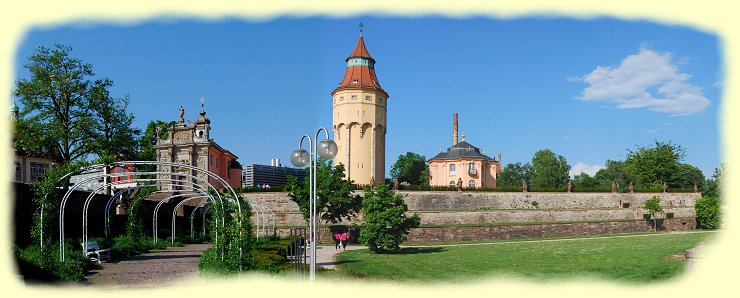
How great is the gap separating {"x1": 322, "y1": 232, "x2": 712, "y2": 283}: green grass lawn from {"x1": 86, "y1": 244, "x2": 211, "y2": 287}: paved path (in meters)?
4.91

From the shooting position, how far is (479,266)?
972 inches

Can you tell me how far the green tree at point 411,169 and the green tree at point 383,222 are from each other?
61552 mm

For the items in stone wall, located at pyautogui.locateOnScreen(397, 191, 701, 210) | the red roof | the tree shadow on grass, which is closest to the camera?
the tree shadow on grass

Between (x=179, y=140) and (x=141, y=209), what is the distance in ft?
63.1

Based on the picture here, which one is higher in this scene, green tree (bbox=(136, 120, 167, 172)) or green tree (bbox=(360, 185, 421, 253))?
green tree (bbox=(136, 120, 167, 172))

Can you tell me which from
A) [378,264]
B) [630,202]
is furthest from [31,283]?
[630,202]

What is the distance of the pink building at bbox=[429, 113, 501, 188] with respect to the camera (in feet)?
258

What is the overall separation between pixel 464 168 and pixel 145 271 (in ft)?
208

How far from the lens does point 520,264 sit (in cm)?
2528

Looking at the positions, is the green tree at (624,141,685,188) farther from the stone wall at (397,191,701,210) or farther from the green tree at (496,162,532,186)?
the green tree at (496,162,532,186)

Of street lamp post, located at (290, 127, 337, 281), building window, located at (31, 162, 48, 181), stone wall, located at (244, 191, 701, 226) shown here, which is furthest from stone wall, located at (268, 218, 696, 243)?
street lamp post, located at (290, 127, 337, 281)

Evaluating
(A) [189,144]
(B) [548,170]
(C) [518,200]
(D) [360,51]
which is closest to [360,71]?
(D) [360,51]

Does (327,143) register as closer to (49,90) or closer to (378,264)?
(378,264)

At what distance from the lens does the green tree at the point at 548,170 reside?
89.6 m
